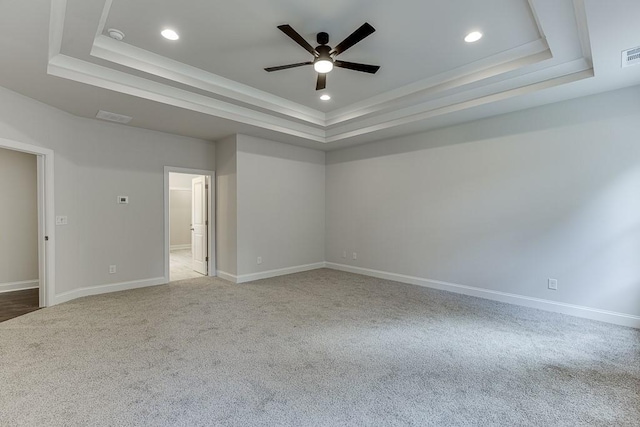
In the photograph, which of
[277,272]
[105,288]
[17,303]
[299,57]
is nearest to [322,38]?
[299,57]

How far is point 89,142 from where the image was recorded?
177 inches

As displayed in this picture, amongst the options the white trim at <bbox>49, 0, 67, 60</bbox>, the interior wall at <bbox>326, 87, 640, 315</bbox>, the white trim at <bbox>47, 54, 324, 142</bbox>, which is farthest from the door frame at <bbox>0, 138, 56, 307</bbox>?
the interior wall at <bbox>326, 87, 640, 315</bbox>

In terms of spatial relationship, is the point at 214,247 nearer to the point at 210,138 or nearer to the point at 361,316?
the point at 210,138

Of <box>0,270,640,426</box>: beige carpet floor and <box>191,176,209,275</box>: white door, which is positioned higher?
<box>191,176,209,275</box>: white door

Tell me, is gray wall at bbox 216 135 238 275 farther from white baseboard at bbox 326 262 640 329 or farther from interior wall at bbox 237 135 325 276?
white baseboard at bbox 326 262 640 329

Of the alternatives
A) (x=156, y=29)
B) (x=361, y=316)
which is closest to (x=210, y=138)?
(x=156, y=29)

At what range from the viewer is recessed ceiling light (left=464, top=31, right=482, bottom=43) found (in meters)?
2.90

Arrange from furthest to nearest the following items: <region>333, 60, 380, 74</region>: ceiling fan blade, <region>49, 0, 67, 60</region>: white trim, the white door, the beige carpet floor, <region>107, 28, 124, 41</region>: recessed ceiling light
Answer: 1. the white door
2. <region>333, 60, 380, 74</region>: ceiling fan blade
3. <region>107, 28, 124, 41</region>: recessed ceiling light
4. <region>49, 0, 67, 60</region>: white trim
5. the beige carpet floor

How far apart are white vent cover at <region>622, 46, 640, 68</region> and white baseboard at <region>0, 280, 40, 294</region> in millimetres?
8342

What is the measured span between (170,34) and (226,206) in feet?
10.3

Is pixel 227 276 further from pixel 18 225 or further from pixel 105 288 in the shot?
pixel 18 225

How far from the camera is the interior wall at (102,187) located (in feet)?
13.1

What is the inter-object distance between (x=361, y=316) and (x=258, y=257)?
8.60 ft

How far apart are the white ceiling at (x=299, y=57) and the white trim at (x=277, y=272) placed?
266cm
